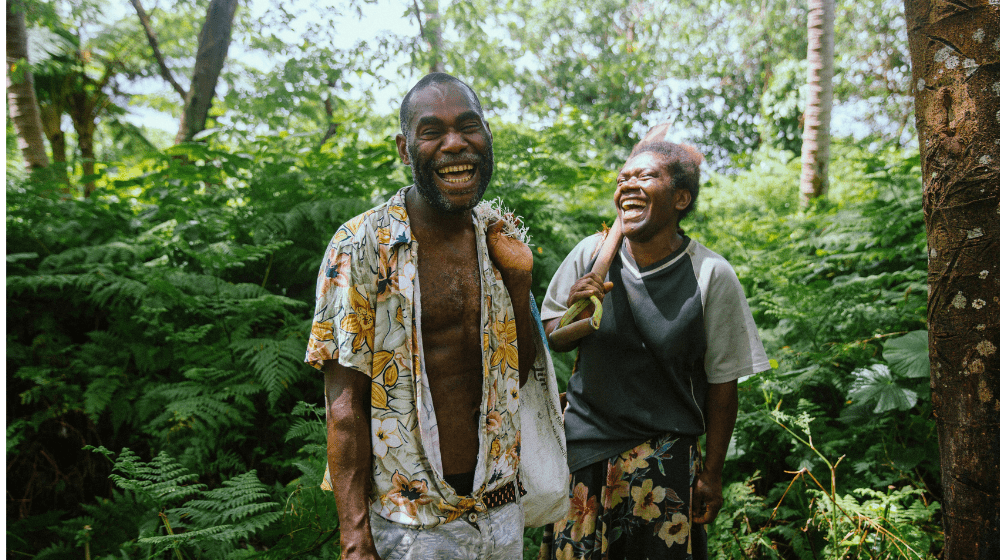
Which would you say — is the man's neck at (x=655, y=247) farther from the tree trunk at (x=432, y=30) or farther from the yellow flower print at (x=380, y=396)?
the tree trunk at (x=432, y=30)

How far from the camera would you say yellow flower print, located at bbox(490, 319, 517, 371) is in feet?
5.71

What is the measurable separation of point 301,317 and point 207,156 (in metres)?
1.76

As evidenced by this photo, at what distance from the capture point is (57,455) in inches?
151

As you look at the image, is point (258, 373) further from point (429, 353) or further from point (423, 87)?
point (423, 87)

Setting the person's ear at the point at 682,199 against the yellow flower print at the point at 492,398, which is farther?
the person's ear at the point at 682,199

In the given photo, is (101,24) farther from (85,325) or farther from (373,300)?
(373,300)

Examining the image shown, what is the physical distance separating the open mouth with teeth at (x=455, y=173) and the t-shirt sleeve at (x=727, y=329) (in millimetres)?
1159

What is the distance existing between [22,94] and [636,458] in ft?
21.3

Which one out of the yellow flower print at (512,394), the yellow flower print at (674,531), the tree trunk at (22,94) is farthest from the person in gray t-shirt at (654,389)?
the tree trunk at (22,94)

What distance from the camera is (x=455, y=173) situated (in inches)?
65.9

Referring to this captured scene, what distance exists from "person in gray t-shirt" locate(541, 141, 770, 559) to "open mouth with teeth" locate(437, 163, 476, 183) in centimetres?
81

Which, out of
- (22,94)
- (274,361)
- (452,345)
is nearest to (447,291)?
(452,345)

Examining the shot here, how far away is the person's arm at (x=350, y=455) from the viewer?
59.2 inches

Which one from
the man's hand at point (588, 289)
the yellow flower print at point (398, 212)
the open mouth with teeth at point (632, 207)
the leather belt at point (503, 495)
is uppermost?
the open mouth with teeth at point (632, 207)
